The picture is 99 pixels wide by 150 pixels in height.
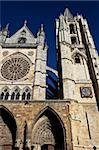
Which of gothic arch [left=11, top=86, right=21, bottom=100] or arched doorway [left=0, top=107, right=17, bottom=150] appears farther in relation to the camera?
gothic arch [left=11, top=86, right=21, bottom=100]

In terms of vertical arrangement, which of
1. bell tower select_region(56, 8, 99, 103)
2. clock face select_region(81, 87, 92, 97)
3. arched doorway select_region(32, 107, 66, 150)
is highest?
bell tower select_region(56, 8, 99, 103)

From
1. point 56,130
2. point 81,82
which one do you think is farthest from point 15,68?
point 56,130

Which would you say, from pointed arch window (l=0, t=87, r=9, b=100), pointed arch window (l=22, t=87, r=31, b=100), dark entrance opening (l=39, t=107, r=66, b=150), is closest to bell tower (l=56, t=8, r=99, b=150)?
dark entrance opening (l=39, t=107, r=66, b=150)

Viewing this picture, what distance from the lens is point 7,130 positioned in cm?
1156

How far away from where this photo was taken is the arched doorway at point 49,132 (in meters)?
11.2

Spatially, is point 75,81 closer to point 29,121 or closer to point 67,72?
point 67,72

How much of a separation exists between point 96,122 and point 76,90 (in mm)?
3012

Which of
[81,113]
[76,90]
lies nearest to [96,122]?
[81,113]

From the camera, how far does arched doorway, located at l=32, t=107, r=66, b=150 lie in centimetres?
1122

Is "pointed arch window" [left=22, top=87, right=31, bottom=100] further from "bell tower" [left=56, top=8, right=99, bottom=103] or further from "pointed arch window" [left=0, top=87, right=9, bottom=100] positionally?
"bell tower" [left=56, top=8, right=99, bottom=103]

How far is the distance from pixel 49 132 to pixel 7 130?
2.34 metres

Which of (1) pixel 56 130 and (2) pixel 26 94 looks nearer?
(1) pixel 56 130

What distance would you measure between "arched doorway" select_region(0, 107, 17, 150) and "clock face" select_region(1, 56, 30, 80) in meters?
6.29

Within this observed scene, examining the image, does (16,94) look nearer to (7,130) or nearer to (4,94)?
(4,94)
